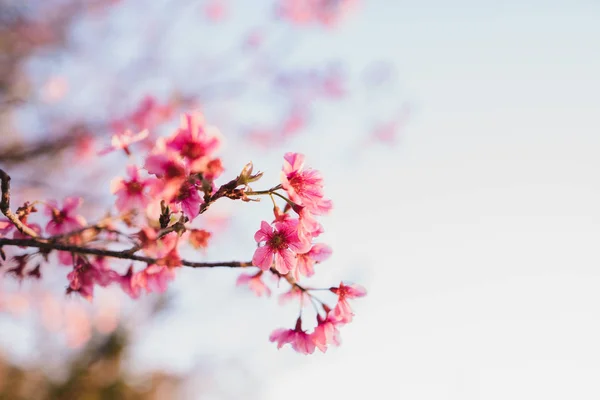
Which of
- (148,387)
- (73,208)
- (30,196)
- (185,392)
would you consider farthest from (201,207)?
(148,387)

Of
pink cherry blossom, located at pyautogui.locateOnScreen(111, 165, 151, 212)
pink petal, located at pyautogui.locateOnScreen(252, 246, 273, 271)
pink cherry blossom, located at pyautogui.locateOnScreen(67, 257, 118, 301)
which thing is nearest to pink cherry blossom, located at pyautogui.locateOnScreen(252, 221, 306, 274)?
pink petal, located at pyautogui.locateOnScreen(252, 246, 273, 271)

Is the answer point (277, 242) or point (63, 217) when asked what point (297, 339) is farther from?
point (63, 217)

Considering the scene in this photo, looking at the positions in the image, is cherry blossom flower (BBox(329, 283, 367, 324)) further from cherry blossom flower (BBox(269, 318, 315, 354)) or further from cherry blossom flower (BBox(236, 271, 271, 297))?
cherry blossom flower (BBox(236, 271, 271, 297))

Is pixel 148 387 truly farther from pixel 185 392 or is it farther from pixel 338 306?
pixel 338 306

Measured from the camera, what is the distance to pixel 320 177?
5.80 ft

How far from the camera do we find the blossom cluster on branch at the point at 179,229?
4.76ft

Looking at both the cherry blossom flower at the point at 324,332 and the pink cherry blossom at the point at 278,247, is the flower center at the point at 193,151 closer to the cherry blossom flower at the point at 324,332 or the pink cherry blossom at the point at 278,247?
the pink cherry blossom at the point at 278,247

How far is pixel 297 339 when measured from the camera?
2.08 m

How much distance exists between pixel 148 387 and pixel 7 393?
15.6 feet

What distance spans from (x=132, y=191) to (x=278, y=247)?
34.1 inches

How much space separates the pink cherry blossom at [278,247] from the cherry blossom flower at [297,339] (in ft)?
1.37

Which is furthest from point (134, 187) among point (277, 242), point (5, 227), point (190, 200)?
point (277, 242)

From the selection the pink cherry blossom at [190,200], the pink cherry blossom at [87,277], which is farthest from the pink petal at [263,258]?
the pink cherry blossom at [87,277]

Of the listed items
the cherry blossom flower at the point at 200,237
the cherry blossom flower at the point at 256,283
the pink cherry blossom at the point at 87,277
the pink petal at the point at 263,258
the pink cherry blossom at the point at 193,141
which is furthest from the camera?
the cherry blossom flower at the point at 256,283
